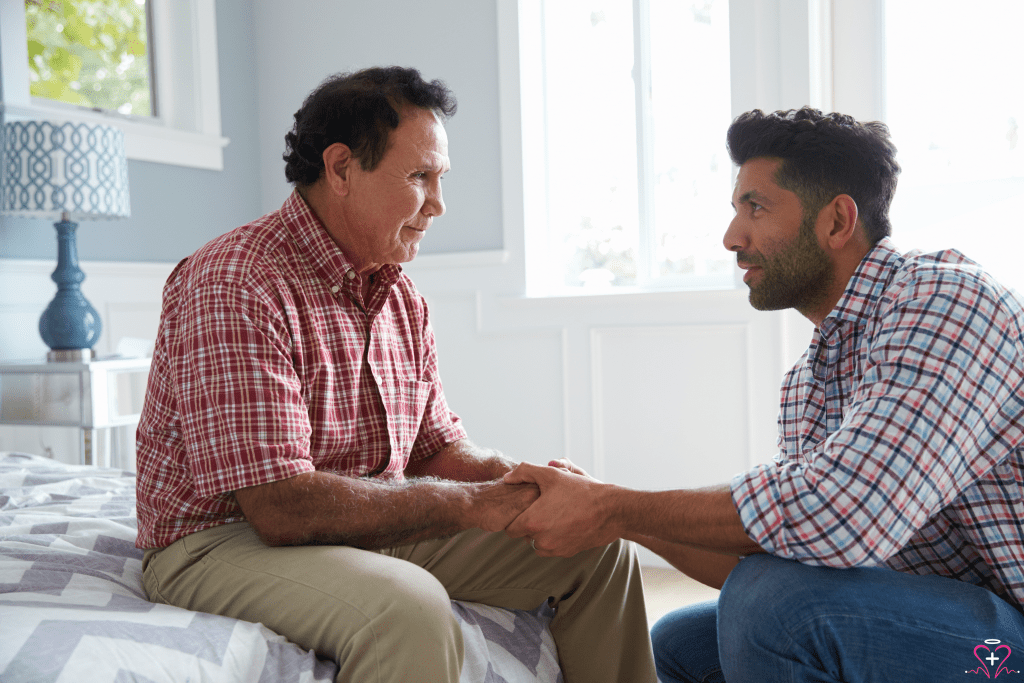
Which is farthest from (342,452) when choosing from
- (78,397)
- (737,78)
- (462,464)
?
(737,78)

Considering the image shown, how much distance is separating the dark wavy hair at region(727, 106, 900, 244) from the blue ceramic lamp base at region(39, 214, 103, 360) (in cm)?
209

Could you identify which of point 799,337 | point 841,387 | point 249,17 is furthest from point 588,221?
point 841,387

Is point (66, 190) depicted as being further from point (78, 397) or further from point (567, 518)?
point (567, 518)

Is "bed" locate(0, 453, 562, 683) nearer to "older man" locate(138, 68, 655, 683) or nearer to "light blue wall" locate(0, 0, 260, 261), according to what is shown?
"older man" locate(138, 68, 655, 683)

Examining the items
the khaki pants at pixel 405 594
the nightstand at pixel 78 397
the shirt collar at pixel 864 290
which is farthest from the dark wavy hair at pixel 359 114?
the nightstand at pixel 78 397

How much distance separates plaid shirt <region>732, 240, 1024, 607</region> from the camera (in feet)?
3.35

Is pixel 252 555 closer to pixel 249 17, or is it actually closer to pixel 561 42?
pixel 561 42

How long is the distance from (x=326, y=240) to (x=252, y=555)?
506 millimetres

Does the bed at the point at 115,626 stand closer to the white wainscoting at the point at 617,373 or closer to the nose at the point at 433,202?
the nose at the point at 433,202

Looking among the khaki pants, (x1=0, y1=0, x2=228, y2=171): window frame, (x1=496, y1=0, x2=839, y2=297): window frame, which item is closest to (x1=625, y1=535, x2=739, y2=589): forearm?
the khaki pants

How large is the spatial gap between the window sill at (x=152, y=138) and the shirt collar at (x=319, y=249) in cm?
187

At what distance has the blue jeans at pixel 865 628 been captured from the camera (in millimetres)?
1041

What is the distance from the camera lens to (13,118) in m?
2.83

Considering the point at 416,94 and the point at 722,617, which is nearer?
the point at 722,617
